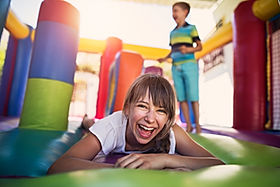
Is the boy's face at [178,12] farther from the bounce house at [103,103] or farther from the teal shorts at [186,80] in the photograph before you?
the teal shorts at [186,80]

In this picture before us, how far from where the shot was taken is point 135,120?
25.8 inches

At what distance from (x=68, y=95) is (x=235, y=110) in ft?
4.98

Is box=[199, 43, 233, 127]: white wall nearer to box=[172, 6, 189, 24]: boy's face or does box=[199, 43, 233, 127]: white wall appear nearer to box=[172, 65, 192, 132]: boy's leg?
box=[172, 65, 192, 132]: boy's leg

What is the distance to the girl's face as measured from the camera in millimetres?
634

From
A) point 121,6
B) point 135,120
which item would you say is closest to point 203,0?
point 121,6

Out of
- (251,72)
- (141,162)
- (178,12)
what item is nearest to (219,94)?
(251,72)

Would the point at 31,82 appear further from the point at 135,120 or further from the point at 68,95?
the point at 135,120

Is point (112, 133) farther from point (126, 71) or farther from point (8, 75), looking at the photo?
point (8, 75)

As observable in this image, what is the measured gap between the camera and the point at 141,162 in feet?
1.61

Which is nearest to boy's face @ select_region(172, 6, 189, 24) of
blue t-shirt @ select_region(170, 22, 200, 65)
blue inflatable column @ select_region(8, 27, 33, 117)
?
blue t-shirt @ select_region(170, 22, 200, 65)

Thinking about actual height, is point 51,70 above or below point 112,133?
above

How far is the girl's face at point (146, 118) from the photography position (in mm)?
634

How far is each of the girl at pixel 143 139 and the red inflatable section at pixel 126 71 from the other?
58.1 inches

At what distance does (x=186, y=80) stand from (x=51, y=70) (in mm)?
1062
